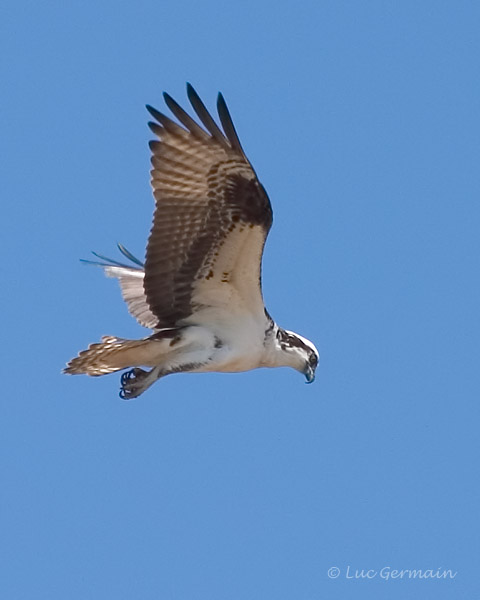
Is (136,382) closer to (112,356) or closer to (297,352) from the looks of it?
(112,356)

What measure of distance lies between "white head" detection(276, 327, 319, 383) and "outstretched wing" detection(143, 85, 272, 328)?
455 mm

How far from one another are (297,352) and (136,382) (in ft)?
4.41

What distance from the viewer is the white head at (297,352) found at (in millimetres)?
10195

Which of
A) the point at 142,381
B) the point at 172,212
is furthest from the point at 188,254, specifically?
the point at 142,381

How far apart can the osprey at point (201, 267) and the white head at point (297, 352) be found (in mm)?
11

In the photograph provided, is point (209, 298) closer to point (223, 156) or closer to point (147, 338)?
point (147, 338)

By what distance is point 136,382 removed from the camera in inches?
388

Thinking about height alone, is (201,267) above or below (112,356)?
above

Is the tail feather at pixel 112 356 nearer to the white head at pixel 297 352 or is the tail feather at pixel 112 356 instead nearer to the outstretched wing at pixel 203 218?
the outstretched wing at pixel 203 218

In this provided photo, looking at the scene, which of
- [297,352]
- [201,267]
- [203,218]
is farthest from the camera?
[297,352]

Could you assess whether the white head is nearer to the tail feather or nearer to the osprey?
the osprey

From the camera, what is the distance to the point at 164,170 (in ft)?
30.9

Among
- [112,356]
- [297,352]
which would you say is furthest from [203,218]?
[297,352]

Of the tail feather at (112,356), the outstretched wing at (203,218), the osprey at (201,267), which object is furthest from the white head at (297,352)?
the tail feather at (112,356)
